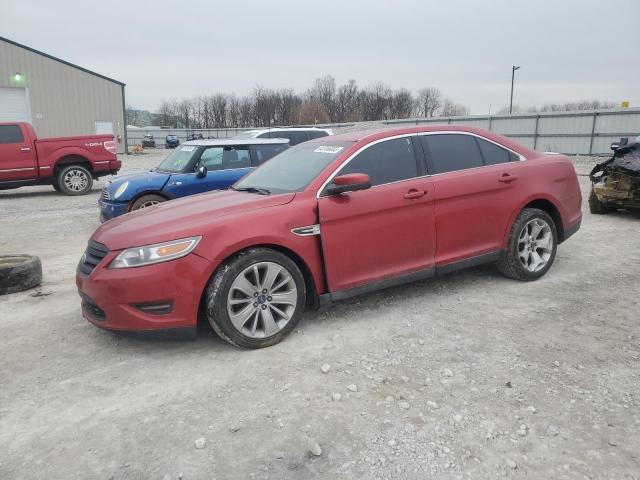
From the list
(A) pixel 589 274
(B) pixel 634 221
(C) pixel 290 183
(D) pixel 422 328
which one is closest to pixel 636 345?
(D) pixel 422 328

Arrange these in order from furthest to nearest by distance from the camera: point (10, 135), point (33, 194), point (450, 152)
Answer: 1. point (33, 194)
2. point (10, 135)
3. point (450, 152)

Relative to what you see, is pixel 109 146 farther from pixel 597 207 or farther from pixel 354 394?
pixel 354 394

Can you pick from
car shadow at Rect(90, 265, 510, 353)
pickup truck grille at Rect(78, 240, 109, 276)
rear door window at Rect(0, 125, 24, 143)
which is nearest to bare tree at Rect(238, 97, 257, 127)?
rear door window at Rect(0, 125, 24, 143)

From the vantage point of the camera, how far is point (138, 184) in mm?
8141

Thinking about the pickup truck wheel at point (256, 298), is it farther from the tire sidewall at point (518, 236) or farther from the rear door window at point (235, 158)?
the rear door window at point (235, 158)

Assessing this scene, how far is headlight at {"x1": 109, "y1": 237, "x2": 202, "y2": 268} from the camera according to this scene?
3.53m

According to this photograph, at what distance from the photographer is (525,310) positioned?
14.5ft

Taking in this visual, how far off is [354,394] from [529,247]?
2.95 meters

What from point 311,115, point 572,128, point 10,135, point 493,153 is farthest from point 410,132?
point 311,115

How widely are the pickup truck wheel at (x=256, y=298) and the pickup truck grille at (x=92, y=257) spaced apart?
859 millimetres

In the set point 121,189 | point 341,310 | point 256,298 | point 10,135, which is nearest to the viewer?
point 256,298

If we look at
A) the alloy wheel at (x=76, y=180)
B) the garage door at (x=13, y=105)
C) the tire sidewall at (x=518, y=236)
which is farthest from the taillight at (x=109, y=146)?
the garage door at (x=13, y=105)

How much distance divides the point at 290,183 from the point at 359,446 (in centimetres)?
235

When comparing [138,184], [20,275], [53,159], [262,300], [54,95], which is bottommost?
[20,275]
